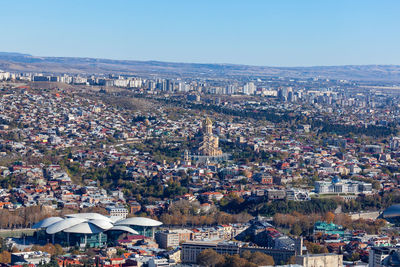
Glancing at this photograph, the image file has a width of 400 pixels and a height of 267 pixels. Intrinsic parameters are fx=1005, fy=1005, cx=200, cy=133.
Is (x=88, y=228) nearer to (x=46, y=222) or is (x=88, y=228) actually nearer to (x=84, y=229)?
(x=84, y=229)

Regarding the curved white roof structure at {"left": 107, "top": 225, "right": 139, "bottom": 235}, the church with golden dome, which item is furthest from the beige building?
the church with golden dome

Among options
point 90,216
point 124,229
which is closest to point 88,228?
point 124,229

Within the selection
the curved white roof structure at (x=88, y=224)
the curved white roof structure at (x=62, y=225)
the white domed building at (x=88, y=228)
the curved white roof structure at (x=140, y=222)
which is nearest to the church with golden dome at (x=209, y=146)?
the curved white roof structure at (x=88, y=224)

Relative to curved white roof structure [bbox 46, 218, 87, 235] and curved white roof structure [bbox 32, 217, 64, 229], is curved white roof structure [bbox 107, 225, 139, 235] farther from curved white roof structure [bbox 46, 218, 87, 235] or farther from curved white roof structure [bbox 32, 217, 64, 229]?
curved white roof structure [bbox 32, 217, 64, 229]

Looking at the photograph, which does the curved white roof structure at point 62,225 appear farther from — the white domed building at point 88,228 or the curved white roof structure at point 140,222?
the curved white roof structure at point 140,222

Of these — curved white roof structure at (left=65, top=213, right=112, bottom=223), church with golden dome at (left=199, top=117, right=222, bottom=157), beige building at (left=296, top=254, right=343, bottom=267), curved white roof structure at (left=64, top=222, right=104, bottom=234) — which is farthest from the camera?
church with golden dome at (left=199, top=117, right=222, bottom=157)

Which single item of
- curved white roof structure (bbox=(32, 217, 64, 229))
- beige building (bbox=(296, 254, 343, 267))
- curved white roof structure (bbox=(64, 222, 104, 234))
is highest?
beige building (bbox=(296, 254, 343, 267))

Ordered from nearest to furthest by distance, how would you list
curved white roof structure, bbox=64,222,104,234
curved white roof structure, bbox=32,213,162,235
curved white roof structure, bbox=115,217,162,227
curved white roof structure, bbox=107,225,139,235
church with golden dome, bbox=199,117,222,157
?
curved white roof structure, bbox=64,222,104,234, curved white roof structure, bbox=32,213,162,235, curved white roof structure, bbox=107,225,139,235, curved white roof structure, bbox=115,217,162,227, church with golden dome, bbox=199,117,222,157
